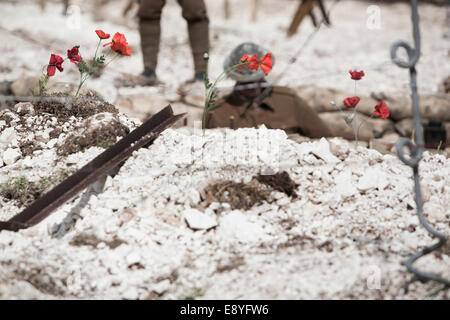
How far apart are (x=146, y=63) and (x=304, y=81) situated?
205cm

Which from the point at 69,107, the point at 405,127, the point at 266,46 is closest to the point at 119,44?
the point at 69,107

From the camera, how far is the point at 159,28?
453cm

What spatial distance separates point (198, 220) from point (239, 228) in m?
0.19

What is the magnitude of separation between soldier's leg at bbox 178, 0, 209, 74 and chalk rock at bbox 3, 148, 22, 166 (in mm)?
2253

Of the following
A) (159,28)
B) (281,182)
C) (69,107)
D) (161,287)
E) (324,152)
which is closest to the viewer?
(161,287)

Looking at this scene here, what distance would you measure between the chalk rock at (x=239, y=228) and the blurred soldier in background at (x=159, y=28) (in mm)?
2722

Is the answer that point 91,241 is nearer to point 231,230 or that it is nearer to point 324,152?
point 231,230

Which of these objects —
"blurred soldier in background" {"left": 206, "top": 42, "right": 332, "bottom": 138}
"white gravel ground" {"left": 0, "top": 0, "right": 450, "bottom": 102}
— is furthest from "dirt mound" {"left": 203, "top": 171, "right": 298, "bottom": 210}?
"white gravel ground" {"left": 0, "top": 0, "right": 450, "bottom": 102}

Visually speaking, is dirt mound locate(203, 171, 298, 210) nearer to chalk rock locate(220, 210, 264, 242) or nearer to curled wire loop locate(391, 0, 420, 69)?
chalk rock locate(220, 210, 264, 242)

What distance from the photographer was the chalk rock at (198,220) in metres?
2.15

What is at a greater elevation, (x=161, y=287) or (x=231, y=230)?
(x=231, y=230)

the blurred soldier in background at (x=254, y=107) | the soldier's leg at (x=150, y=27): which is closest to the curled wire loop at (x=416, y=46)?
the blurred soldier in background at (x=254, y=107)

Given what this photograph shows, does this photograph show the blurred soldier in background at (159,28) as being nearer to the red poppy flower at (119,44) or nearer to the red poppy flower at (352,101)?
the red poppy flower at (119,44)
